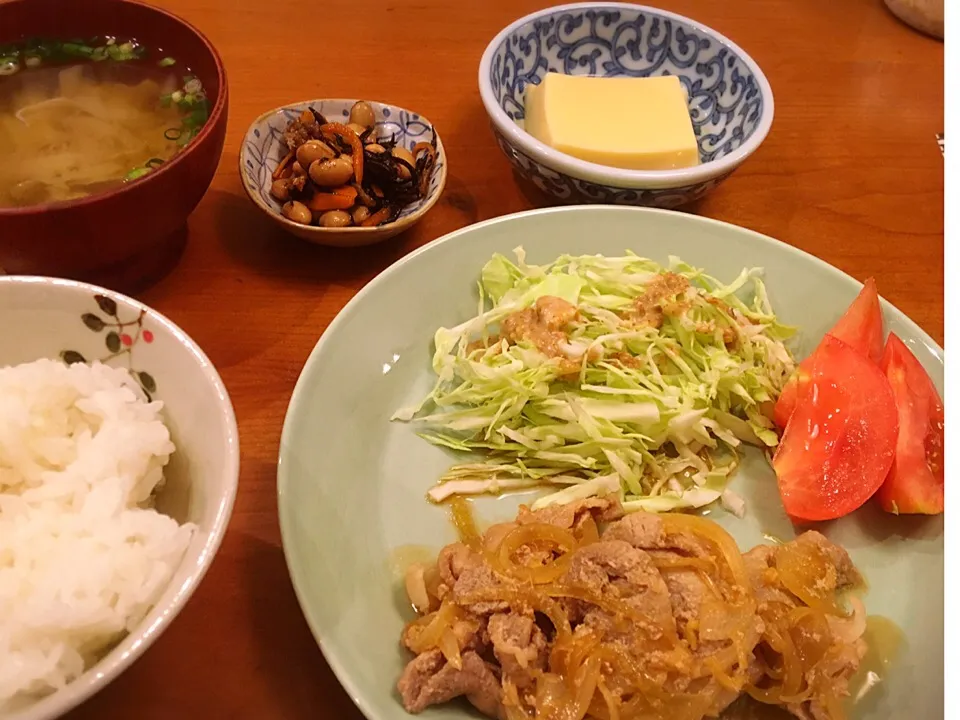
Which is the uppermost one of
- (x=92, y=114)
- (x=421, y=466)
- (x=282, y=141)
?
(x=92, y=114)

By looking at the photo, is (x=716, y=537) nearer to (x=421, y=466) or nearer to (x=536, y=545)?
(x=536, y=545)

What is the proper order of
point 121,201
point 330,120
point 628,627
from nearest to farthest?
point 628,627
point 121,201
point 330,120

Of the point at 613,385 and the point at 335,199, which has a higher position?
the point at 335,199

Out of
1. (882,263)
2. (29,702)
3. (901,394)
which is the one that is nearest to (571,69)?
(882,263)

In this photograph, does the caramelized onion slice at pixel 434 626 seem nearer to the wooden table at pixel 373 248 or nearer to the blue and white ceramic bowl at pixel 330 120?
the wooden table at pixel 373 248

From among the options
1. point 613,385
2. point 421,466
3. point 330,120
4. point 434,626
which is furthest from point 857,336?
point 330,120

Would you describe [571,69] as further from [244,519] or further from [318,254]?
[244,519]

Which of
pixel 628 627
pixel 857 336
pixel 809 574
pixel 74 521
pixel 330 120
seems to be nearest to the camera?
pixel 74 521
